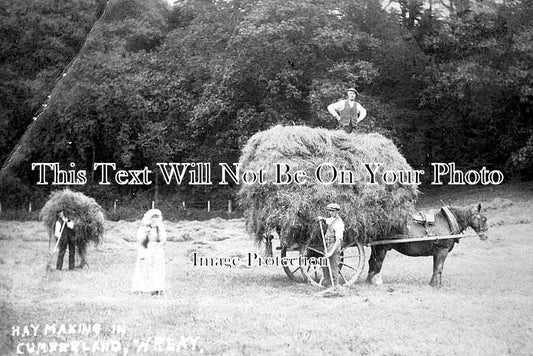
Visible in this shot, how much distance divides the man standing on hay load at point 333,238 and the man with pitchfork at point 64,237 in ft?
18.2

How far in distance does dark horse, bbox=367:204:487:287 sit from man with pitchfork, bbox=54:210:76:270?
19.8 feet

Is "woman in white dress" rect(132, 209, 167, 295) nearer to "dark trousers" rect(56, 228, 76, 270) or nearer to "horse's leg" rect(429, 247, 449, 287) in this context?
"dark trousers" rect(56, 228, 76, 270)

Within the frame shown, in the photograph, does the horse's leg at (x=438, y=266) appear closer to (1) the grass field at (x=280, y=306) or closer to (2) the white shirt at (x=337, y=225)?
(1) the grass field at (x=280, y=306)

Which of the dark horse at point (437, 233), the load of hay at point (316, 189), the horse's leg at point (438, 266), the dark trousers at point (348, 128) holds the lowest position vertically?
the horse's leg at point (438, 266)

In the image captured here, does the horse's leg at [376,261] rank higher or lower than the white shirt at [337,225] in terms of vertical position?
lower

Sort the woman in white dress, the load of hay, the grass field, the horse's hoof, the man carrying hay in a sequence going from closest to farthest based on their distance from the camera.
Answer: the grass field < the woman in white dress < the load of hay < the horse's hoof < the man carrying hay

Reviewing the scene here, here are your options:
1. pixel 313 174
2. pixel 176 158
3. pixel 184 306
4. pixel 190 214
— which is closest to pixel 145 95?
pixel 176 158

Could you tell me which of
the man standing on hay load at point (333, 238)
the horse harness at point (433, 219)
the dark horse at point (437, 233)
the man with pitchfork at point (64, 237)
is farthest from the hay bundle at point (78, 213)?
the horse harness at point (433, 219)

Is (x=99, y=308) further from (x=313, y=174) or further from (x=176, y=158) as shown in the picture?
(x=176, y=158)

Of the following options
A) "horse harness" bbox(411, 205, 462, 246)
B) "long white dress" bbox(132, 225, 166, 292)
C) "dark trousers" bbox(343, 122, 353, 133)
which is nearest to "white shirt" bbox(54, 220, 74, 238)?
"long white dress" bbox(132, 225, 166, 292)

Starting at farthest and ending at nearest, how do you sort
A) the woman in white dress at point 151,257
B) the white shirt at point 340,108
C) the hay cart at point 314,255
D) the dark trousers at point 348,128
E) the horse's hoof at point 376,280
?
the dark trousers at point 348,128 → the white shirt at point 340,108 → the horse's hoof at point 376,280 → the hay cart at point 314,255 → the woman in white dress at point 151,257

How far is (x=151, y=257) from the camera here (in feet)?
36.7

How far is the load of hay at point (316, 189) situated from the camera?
1150cm

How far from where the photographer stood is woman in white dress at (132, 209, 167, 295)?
11039 mm
